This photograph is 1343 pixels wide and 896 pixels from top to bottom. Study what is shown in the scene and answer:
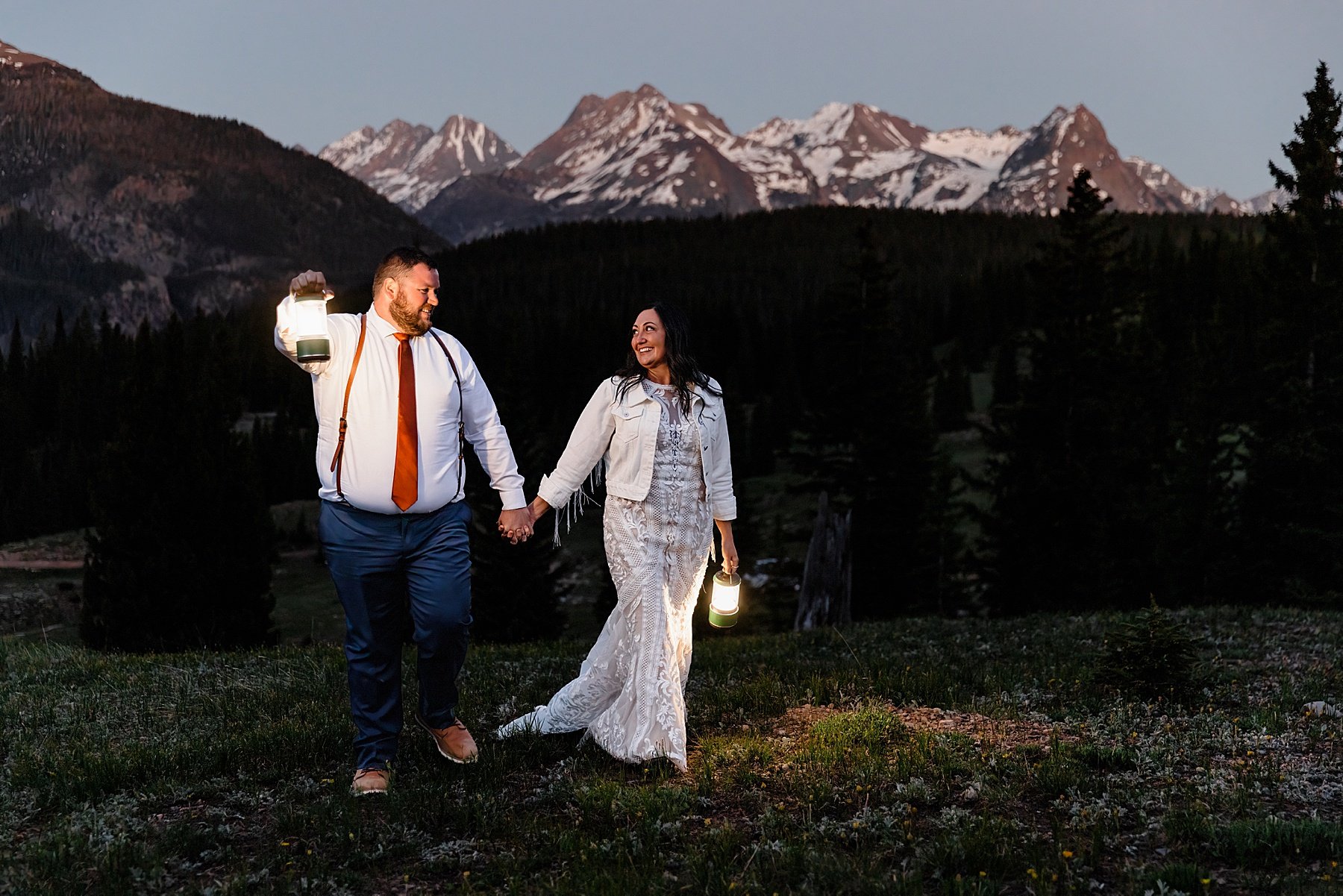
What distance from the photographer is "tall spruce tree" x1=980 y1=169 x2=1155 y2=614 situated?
111 ft

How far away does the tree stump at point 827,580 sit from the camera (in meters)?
24.2

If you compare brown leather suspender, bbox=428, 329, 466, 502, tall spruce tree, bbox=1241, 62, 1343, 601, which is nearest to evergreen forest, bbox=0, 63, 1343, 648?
tall spruce tree, bbox=1241, 62, 1343, 601

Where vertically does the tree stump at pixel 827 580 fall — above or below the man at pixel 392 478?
below

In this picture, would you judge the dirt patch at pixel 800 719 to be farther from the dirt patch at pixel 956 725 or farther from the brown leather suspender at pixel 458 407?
the brown leather suspender at pixel 458 407

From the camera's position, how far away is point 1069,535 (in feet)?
113

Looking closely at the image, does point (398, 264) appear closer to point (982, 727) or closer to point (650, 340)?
point (650, 340)

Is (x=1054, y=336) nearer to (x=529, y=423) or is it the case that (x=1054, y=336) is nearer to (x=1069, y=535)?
(x=1069, y=535)

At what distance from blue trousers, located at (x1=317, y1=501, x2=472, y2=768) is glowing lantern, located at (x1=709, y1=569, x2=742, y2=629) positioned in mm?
1799

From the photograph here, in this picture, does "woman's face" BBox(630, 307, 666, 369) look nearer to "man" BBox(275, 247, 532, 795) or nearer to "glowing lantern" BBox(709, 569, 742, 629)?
"man" BBox(275, 247, 532, 795)

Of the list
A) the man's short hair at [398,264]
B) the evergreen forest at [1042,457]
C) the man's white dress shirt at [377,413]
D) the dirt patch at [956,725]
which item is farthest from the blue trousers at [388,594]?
the evergreen forest at [1042,457]

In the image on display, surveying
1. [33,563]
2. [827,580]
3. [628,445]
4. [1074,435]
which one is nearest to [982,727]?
[628,445]

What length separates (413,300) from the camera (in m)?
6.72

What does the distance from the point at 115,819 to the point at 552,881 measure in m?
2.85

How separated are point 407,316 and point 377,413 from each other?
675mm
